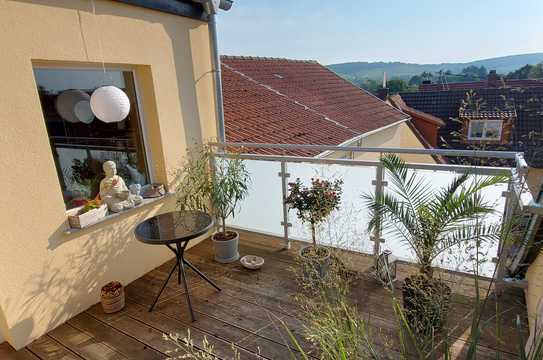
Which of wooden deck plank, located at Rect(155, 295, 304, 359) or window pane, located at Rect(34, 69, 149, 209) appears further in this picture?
window pane, located at Rect(34, 69, 149, 209)

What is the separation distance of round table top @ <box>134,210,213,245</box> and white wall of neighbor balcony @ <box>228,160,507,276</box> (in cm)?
98

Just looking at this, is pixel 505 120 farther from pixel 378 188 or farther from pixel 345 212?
pixel 345 212

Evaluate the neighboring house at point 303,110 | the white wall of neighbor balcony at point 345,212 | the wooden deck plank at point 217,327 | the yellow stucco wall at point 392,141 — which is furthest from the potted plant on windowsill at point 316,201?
the yellow stucco wall at point 392,141

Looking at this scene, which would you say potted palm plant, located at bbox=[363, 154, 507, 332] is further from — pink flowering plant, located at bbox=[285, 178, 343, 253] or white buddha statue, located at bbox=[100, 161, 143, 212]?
white buddha statue, located at bbox=[100, 161, 143, 212]

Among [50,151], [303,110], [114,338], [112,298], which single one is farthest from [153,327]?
[303,110]

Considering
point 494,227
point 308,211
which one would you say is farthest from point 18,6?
point 494,227

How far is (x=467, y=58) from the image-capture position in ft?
8.23

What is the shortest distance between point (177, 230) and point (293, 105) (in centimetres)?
488

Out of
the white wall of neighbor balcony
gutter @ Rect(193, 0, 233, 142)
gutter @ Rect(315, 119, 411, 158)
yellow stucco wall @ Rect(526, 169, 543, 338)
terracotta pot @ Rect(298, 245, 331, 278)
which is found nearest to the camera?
yellow stucco wall @ Rect(526, 169, 543, 338)

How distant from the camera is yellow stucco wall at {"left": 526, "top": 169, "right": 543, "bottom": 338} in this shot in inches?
77.9

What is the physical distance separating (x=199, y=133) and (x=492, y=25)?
9.94 ft

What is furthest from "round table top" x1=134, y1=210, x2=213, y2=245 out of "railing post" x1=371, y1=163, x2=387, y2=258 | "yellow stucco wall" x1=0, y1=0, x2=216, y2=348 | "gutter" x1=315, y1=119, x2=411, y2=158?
"gutter" x1=315, y1=119, x2=411, y2=158

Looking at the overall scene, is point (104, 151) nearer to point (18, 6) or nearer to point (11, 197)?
point (11, 197)

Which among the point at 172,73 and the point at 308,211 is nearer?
the point at 308,211
